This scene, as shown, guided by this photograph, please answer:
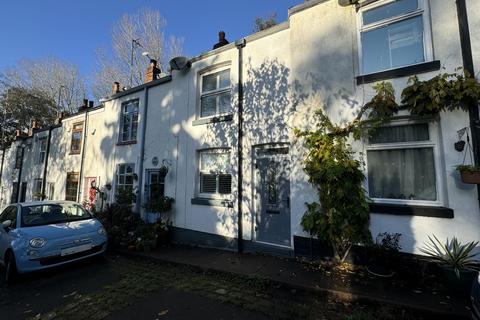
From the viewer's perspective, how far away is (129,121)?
1138 centimetres

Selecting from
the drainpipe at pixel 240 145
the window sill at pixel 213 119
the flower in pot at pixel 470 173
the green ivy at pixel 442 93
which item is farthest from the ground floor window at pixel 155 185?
the flower in pot at pixel 470 173

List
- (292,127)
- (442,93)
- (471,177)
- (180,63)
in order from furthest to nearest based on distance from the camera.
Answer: (180,63)
(292,127)
(442,93)
(471,177)

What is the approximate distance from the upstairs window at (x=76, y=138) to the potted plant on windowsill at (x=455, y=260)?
15055 mm

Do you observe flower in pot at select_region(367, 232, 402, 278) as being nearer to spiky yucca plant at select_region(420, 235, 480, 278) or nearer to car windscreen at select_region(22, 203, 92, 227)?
spiky yucca plant at select_region(420, 235, 480, 278)

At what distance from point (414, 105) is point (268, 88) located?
3.52 m

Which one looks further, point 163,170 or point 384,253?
point 163,170

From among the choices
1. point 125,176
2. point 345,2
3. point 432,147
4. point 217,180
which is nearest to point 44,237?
point 217,180

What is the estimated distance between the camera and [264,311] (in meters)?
4.13

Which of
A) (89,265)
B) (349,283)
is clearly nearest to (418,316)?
(349,283)

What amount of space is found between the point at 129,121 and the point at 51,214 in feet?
18.1

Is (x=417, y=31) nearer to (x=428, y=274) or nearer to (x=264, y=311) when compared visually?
(x=428, y=274)

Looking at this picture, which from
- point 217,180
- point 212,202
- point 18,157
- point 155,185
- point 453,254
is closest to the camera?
point 453,254

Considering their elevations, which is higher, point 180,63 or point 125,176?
point 180,63

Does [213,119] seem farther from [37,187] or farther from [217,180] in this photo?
[37,187]
